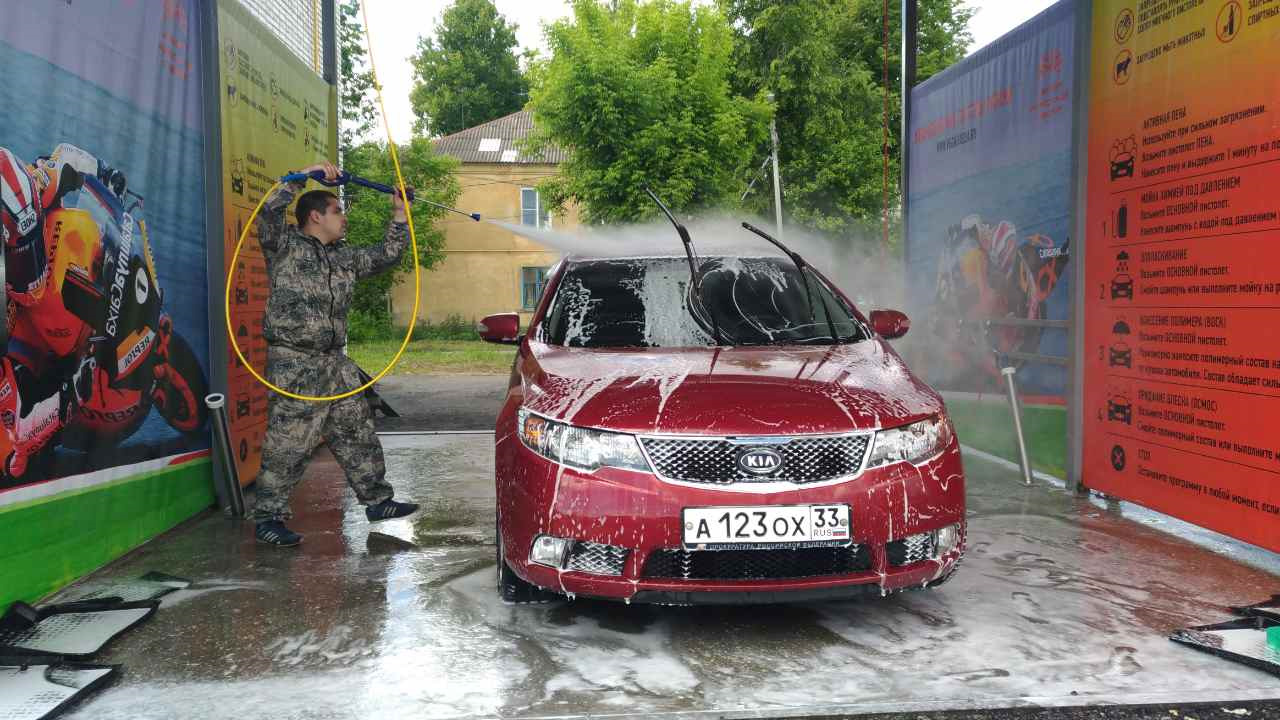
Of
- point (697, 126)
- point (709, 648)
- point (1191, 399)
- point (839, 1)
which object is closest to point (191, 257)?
point (709, 648)

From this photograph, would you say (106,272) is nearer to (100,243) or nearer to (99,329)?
(100,243)

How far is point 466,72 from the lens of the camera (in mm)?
60625

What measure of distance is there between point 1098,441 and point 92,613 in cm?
567

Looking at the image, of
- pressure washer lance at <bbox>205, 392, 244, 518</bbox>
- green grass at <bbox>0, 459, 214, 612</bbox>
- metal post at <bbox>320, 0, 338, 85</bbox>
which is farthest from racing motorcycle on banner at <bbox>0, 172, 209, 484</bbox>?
metal post at <bbox>320, 0, 338, 85</bbox>

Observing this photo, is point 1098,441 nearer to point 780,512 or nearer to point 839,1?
point 780,512

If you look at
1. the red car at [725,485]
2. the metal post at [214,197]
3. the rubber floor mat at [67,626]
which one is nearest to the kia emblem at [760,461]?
the red car at [725,485]

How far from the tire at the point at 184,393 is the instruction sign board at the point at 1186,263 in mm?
5507

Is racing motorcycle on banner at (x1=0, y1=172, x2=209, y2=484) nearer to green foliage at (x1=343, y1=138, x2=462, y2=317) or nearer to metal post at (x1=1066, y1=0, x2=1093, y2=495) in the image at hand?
metal post at (x1=1066, y1=0, x2=1093, y2=495)

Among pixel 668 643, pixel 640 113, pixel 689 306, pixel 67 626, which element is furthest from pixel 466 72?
pixel 668 643

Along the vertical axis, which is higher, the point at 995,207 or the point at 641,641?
the point at 995,207

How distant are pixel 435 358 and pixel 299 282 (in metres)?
21.0

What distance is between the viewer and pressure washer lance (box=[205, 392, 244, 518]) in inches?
240

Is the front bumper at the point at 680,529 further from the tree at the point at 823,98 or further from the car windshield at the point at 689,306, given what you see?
the tree at the point at 823,98

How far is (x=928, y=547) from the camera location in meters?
3.73
